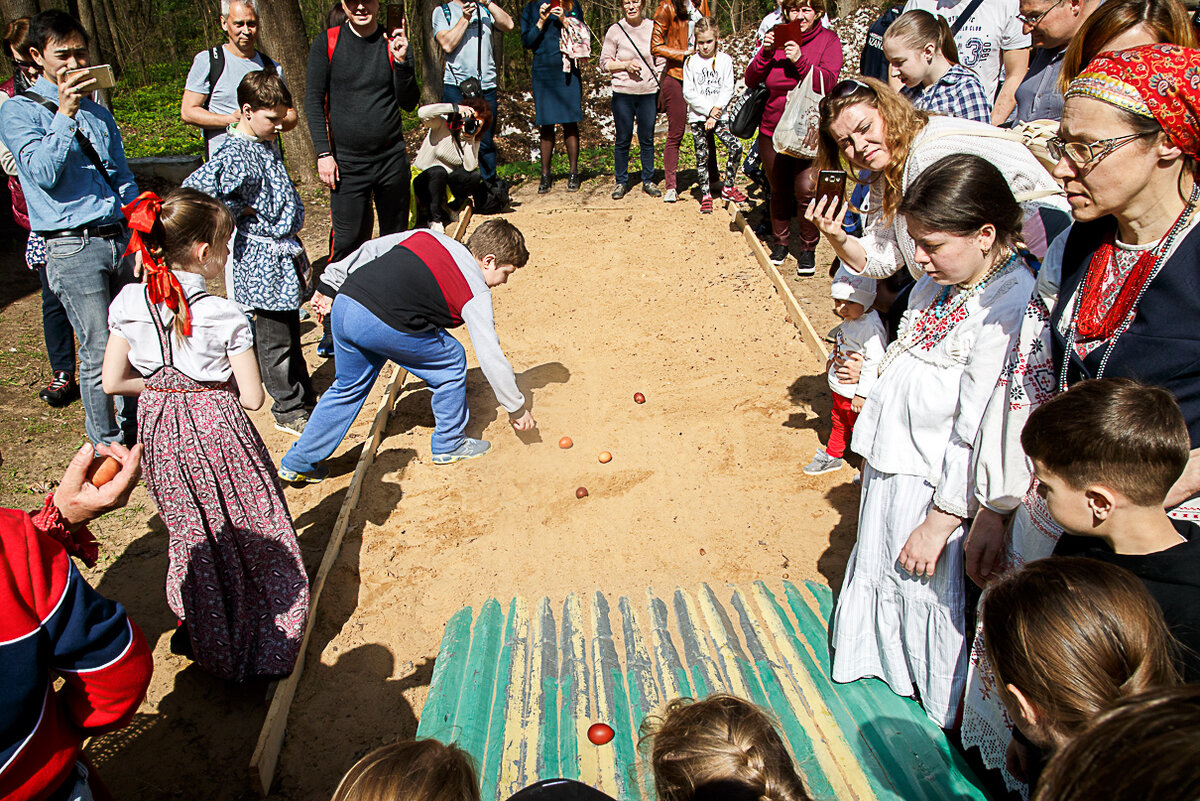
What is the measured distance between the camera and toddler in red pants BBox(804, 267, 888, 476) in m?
4.26

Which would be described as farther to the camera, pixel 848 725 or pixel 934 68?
pixel 934 68

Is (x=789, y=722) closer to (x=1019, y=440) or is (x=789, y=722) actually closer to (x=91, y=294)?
(x=1019, y=440)

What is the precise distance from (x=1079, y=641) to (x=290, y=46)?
34.6ft

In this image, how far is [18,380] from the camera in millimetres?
6500

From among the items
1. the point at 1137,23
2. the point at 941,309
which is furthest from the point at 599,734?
the point at 1137,23

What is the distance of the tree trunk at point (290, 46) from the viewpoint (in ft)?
31.1

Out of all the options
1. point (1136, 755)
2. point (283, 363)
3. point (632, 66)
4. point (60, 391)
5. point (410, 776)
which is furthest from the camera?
point (632, 66)

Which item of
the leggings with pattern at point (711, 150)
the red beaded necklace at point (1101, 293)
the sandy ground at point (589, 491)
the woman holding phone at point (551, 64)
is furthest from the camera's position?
the woman holding phone at point (551, 64)

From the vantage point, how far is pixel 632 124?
949 cm

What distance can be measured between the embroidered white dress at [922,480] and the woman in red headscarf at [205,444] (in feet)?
8.16

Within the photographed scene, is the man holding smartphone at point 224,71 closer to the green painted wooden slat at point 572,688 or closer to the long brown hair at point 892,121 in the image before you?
the long brown hair at point 892,121

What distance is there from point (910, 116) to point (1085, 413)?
203cm

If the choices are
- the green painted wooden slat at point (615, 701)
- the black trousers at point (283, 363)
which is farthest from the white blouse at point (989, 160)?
the black trousers at point (283, 363)

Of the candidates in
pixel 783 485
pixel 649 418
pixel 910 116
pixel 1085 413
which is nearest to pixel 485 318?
pixel 649 418
